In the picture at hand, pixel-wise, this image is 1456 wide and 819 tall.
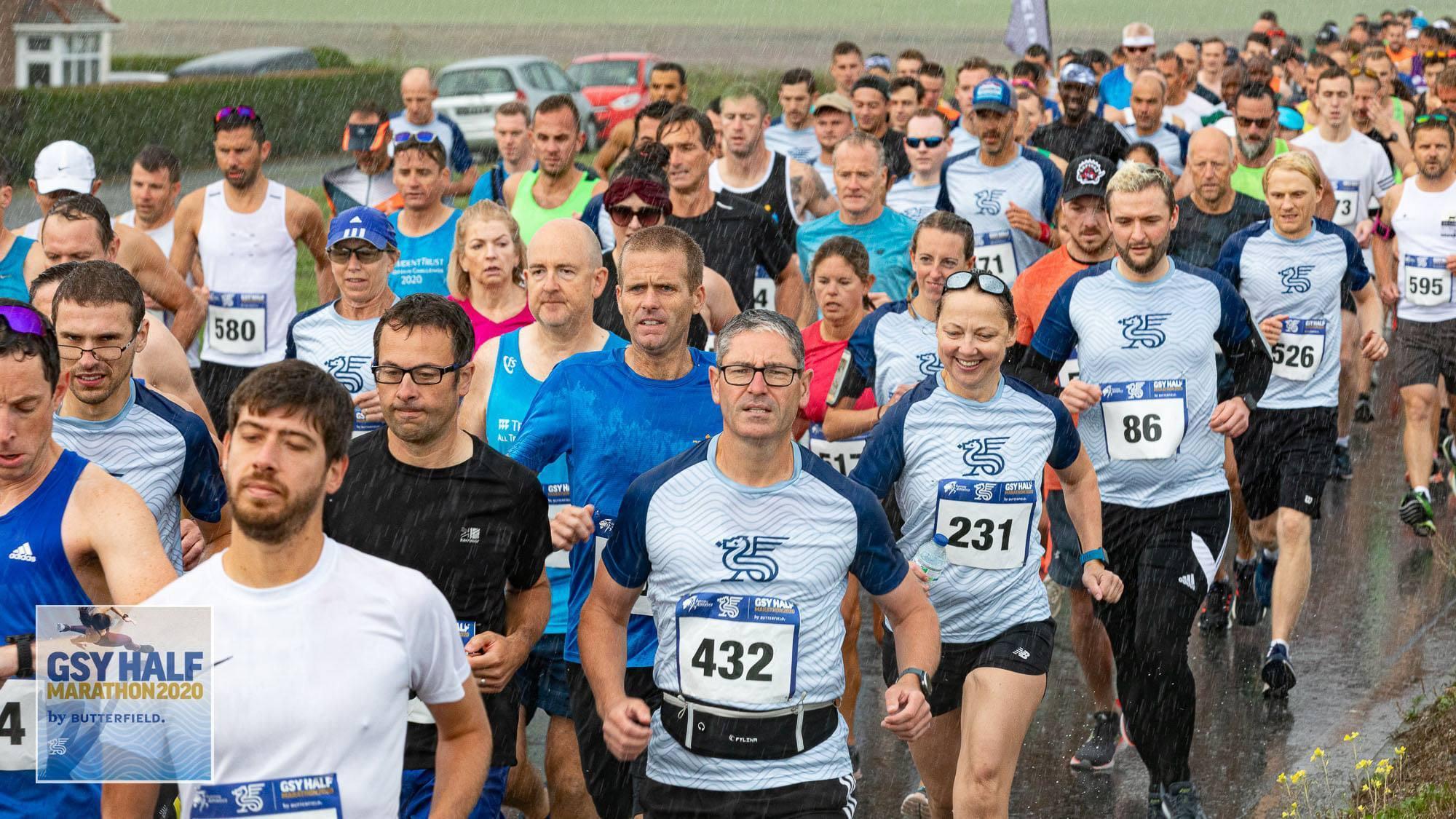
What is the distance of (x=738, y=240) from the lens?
27.7ft

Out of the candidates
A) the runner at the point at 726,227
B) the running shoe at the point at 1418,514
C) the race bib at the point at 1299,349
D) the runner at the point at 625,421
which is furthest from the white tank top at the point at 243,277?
the running shoe at the point at 1418,514

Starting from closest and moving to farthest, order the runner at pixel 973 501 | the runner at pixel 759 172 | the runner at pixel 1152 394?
the runner at pixel 973 501, the runner at pixel 1152 394, the runner at pixel 759 172

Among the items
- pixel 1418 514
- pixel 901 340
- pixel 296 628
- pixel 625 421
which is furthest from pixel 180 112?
pixel 296 628

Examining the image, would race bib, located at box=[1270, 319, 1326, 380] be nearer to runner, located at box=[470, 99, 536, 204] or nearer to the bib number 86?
runner, located at box=[470, 99, 536, 204]

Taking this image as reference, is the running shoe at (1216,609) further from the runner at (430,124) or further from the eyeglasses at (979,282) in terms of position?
the runner at (430,124)

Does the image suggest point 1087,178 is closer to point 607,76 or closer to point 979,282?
point 979,282

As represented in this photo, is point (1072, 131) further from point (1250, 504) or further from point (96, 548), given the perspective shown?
point (96, 548)

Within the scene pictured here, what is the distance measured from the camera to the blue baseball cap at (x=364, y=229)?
Result: 21.4 ft

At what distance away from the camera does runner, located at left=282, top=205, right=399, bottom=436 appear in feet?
21.5

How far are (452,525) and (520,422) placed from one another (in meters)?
1.21

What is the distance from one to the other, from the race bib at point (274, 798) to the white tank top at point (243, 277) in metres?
6.02

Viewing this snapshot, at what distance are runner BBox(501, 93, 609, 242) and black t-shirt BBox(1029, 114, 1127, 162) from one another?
386 cm

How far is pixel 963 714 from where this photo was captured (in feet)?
17.6

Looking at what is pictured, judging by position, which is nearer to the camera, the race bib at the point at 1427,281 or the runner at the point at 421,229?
the runner at the point at 421,229
